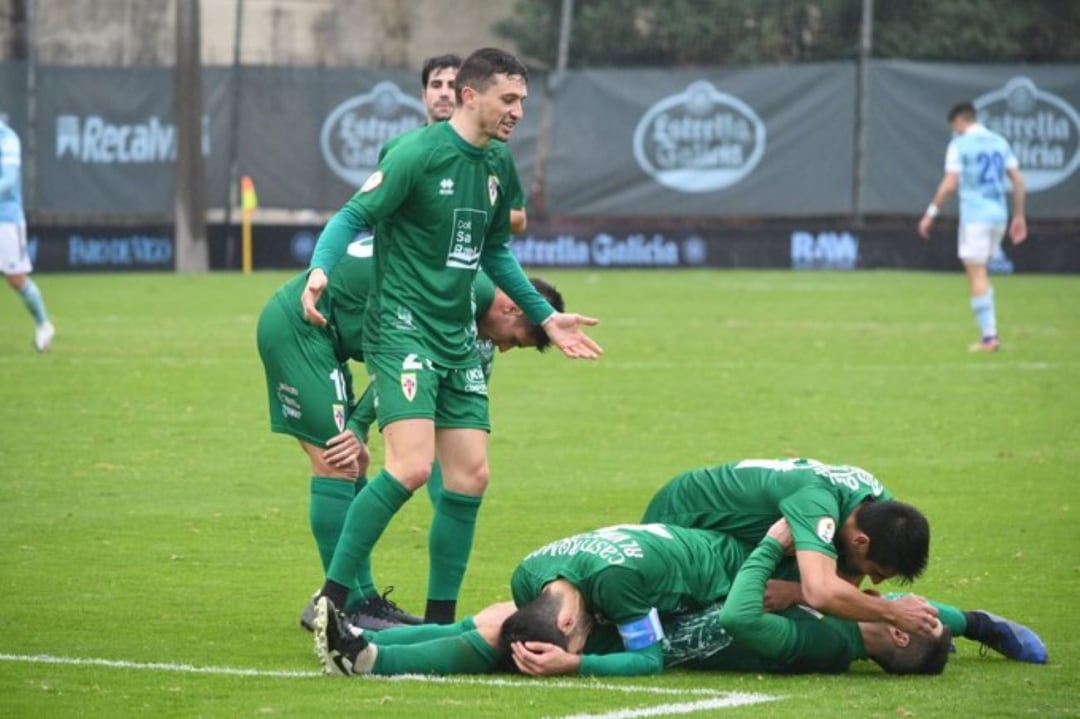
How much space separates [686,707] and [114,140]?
28213 mm

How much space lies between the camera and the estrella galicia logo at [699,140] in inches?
1326

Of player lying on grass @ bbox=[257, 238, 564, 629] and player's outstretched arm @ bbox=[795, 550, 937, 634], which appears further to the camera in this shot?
player lying on grass @ bbox=[257, 238, 564, 629]

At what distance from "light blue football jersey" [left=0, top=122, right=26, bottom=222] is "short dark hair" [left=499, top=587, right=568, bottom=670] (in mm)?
13826

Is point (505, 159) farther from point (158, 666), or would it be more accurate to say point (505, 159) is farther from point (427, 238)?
point (158, 666)

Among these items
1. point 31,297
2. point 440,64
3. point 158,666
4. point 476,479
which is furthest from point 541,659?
point 31,297

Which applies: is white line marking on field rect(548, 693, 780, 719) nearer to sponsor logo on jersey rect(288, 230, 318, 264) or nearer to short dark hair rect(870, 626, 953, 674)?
short dark hair rect(870, 626, 953, 674)

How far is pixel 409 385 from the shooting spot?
793cm

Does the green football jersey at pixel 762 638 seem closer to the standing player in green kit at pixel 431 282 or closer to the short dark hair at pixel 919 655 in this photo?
the short dark hair at pixel 919 655

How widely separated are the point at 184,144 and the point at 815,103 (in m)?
10.1

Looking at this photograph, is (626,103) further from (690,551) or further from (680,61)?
(690,551)

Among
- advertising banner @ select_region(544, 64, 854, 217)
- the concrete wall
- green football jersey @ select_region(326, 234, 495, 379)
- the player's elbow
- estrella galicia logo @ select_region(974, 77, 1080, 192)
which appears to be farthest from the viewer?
the concrete wall

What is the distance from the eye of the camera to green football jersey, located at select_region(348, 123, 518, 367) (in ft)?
26.2

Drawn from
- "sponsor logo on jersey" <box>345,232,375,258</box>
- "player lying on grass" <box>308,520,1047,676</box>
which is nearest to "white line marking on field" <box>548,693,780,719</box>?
"player lying on grass" <box>308,520,1047,676</box>

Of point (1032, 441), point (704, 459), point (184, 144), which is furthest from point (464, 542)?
point (184, 144)
